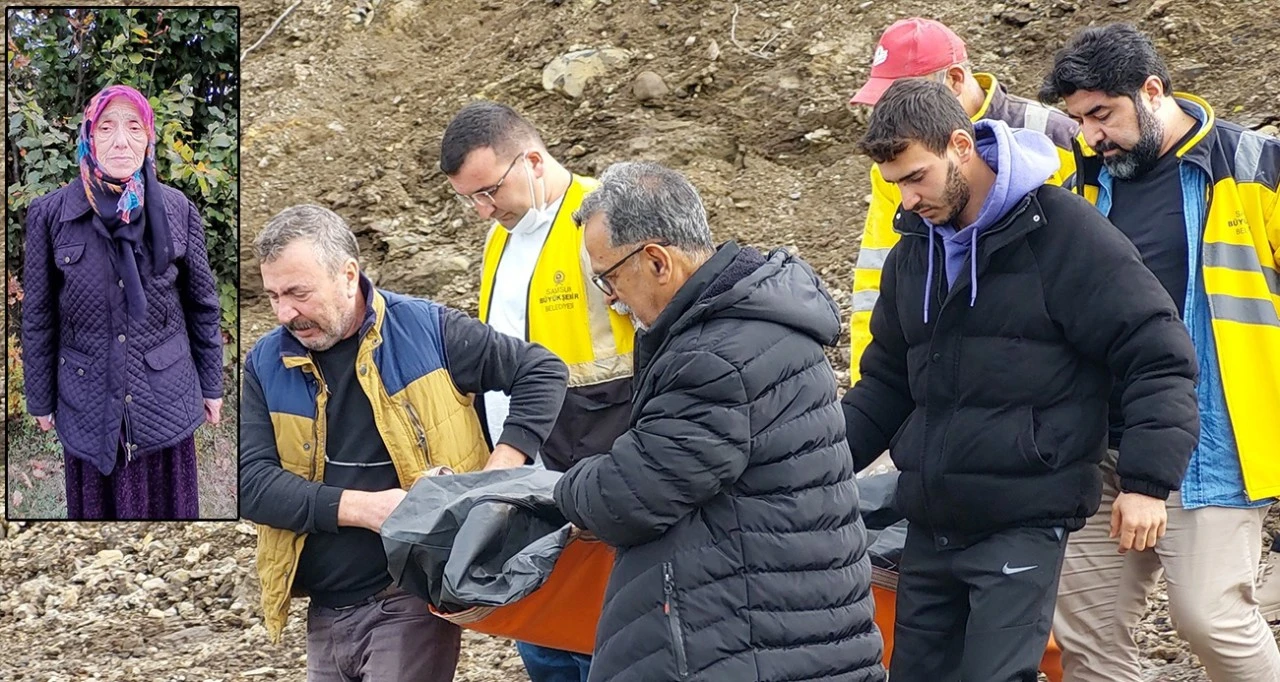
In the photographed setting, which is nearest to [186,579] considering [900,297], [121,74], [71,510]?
[71,510]

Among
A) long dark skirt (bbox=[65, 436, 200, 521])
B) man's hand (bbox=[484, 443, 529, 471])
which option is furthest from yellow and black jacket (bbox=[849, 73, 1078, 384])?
long dark skirt (bbox=[65, 436, 200, 521])

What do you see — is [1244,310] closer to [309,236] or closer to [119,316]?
[309,236]

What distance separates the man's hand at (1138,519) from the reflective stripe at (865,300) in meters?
1.25

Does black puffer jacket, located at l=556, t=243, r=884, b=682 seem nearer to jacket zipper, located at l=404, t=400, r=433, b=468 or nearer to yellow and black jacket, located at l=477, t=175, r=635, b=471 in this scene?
jacket zipper, located at l=404, t=400, r=433, b=468

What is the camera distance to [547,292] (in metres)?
4.39

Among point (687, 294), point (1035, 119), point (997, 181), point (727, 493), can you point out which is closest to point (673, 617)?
point (727, 493)

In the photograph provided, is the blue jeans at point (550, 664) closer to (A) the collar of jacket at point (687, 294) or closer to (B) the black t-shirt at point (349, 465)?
(B) the black t-shirt at point (349, 465)

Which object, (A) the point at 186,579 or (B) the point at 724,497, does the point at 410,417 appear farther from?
(A) the point at 186,579

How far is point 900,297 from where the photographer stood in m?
3.77

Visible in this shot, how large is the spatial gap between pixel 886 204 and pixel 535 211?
1.02 metres

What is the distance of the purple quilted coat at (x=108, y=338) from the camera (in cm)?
377

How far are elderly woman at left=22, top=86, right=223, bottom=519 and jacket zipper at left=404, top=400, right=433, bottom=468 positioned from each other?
0.57 m

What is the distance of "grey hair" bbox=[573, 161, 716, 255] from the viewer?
3094 mm

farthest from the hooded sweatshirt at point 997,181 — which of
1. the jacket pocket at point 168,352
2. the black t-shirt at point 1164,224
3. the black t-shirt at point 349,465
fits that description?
the jacket pocket at point 168,352
